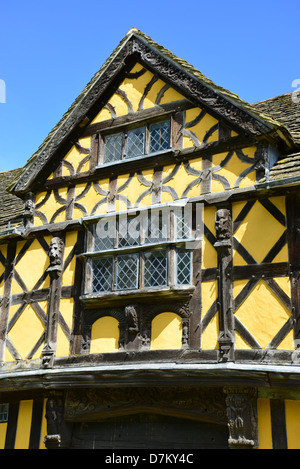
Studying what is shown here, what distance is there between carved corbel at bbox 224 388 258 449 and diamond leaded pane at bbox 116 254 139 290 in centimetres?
230

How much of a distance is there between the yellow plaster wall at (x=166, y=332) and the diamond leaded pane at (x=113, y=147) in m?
3.13

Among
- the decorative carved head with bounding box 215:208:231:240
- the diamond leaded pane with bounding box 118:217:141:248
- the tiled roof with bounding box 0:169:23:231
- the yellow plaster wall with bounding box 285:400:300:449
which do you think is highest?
the tiled roof with bounding box 0:169:23:231

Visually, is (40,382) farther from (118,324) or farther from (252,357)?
(252,357)

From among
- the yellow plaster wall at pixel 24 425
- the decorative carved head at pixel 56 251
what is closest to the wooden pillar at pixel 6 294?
the yellow plaster wall at pixel 24 425

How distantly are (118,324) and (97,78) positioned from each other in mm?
4764

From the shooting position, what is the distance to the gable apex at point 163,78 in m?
8.64

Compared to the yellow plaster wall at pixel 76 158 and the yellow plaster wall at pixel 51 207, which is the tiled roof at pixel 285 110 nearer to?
the yellow plaster wall at pixel 76 158

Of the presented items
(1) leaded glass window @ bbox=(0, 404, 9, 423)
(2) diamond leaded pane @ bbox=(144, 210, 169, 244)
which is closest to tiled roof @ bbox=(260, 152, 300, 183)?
(2) diamond leaded pane @ bbox=(144, 210, 169, 244)

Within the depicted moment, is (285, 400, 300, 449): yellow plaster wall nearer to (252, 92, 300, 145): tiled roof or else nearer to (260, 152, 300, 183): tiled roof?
(260, 152, 300, 183): tiled roof

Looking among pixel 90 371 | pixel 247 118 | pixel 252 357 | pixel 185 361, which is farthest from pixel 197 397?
pixel 247 118

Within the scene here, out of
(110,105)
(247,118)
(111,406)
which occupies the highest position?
(110,105)

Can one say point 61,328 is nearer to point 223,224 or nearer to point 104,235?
point 104,235

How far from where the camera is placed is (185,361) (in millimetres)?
7969

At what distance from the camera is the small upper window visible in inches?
376
